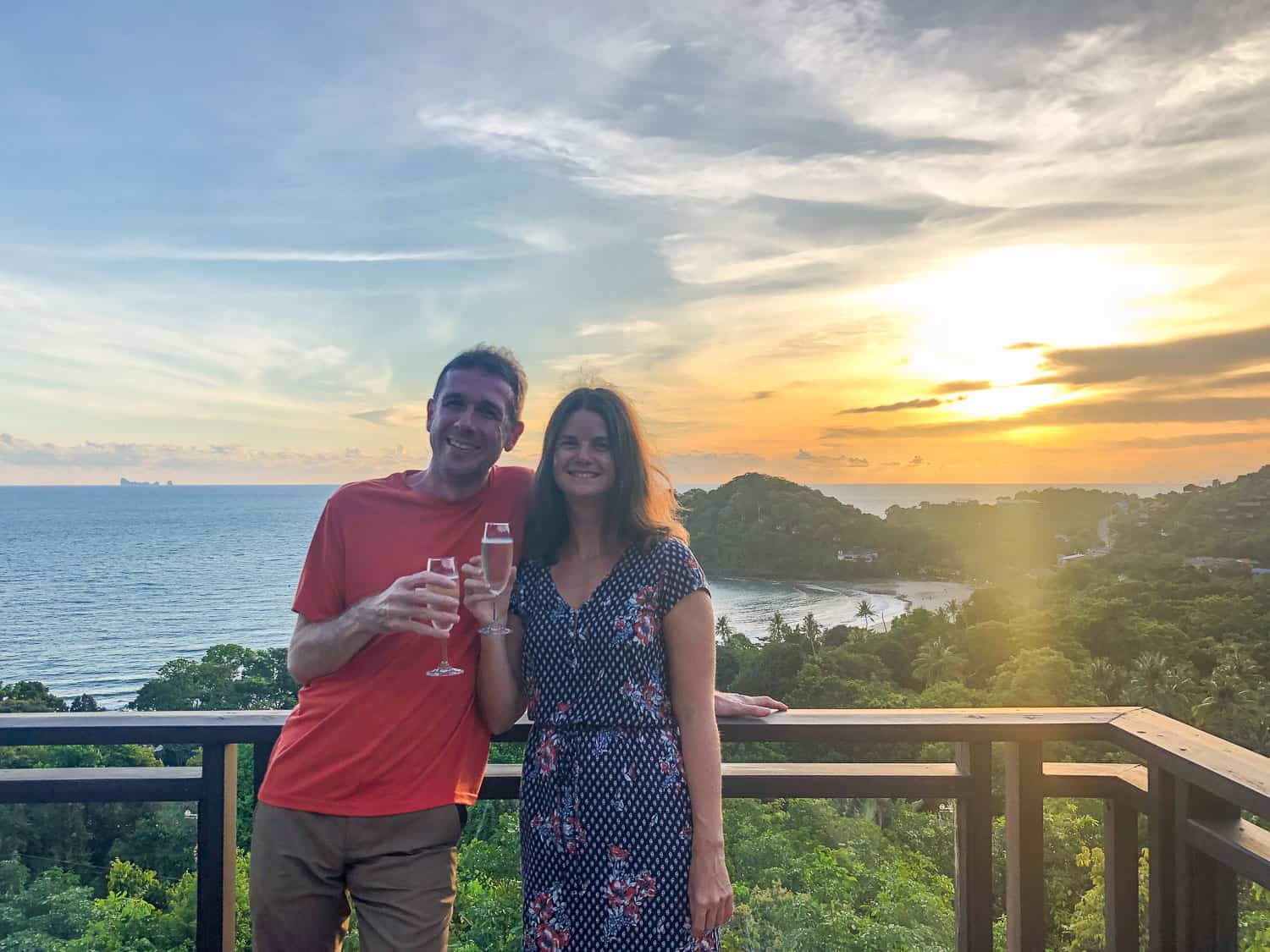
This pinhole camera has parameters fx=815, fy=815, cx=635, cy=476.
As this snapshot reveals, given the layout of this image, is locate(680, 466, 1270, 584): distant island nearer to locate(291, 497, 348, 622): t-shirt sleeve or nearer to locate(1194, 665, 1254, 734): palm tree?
locate(1194, 665, 1254, 734): palm tree

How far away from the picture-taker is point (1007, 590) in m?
33.6

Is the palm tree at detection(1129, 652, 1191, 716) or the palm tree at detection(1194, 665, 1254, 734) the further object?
the palm tree at detection(1129, 652, 1191, 716)

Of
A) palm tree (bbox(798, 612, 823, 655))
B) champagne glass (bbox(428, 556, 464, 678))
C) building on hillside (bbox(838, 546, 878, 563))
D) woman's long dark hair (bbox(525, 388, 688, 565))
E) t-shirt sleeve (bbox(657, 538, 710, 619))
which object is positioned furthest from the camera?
building on hillside (bbox(838, 546, 878, 563))

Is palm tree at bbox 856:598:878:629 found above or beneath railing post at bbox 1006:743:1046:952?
beneath

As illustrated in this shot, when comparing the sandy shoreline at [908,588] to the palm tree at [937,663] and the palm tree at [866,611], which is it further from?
the palm tree at [937,663]

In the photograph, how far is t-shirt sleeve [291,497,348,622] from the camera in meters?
1.97

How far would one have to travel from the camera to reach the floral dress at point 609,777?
5.76 ft

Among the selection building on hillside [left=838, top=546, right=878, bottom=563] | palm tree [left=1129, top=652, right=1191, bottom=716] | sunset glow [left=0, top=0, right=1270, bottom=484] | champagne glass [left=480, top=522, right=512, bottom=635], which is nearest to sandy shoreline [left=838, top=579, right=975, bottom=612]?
building on hillside [left=838, top=546, right=878, bottom=563]

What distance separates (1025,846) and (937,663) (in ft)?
90.3

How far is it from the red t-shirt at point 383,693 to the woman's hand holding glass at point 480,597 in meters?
0.12

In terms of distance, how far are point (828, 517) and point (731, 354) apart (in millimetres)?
17366

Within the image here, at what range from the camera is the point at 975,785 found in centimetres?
225

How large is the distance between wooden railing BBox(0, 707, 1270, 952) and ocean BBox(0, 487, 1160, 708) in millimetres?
21771

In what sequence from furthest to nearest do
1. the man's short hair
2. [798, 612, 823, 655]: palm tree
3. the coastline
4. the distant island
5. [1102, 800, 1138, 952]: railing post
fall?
the coastline
[798, 612, 823, 655]: palm tree
the distant island
[1102, 800, 1138, 952]: railing post
the man's short hair
